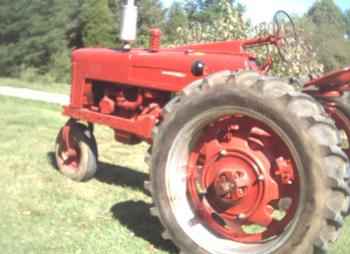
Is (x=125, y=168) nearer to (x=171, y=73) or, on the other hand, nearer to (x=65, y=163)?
(x=65, y=163)

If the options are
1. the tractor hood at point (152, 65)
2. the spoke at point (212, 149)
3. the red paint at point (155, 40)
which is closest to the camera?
the spoke at point (212, 149)

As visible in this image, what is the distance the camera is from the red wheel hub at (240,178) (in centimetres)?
457

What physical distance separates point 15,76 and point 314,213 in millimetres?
21058

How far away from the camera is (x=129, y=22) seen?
21.0 feet

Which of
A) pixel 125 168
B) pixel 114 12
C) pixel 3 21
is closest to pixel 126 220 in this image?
pixel 125 168

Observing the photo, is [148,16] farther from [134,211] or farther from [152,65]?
[134,211]

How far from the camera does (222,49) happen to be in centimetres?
607

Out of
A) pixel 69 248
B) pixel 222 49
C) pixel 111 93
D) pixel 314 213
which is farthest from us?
A: pixel 111 93

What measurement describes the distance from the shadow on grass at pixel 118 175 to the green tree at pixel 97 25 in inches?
891

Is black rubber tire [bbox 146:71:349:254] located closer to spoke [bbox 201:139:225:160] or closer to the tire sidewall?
the tire sidewall

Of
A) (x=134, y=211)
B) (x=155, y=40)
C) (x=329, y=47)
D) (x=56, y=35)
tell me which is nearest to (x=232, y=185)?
(x=134, y=211)

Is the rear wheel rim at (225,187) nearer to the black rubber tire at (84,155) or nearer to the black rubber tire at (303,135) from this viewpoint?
the black rubber tire at (303,135)

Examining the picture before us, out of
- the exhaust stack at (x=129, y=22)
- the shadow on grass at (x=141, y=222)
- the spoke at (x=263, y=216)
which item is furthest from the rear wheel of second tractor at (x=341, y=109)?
the exhaust stack at (x=129, y=22)

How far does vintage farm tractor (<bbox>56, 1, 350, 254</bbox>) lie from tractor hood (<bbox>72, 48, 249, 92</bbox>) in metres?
0.01
